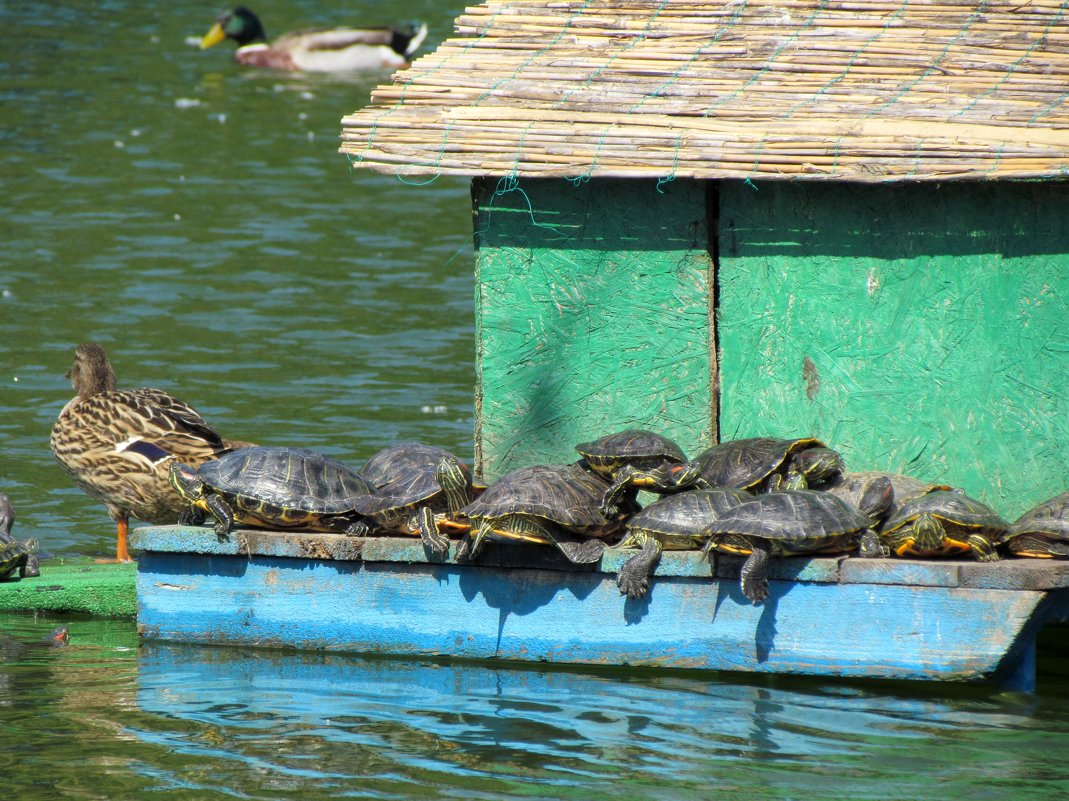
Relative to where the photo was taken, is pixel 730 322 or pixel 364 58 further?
pixel 364 58

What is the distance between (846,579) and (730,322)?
1535 millimetres

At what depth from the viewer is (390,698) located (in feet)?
22.7

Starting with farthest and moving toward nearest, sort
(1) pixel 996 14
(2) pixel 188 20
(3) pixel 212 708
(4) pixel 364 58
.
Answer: (2) pixel 188 20
(4) pixel 364 58
(1) pixel 996 14
(3) pixel 212 708

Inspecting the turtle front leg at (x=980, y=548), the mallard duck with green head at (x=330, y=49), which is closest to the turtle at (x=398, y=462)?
the turtle front leg at (x=980, y=548)

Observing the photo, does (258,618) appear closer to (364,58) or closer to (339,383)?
(339,383)

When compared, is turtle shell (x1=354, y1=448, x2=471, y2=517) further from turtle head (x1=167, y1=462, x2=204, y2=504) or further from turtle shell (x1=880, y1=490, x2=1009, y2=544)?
turtle shell (x1=880, y1=490, x2=1009, y2=544)

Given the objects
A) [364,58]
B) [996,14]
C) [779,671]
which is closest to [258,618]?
[779,671]

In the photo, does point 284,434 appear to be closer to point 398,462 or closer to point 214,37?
point 398,462

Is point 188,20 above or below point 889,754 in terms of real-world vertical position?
above

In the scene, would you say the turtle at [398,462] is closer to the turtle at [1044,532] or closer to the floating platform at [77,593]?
the floating platform at [77,593]


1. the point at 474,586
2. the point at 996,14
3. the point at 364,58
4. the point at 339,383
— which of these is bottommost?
the point at 474,586

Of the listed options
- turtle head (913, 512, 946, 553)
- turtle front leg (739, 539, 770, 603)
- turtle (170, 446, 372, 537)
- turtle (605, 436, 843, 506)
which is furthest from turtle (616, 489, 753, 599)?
turtle (170, 446, 372, 537)

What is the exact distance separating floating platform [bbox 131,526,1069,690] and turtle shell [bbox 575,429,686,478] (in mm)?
525

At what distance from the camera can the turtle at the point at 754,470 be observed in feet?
24.0
